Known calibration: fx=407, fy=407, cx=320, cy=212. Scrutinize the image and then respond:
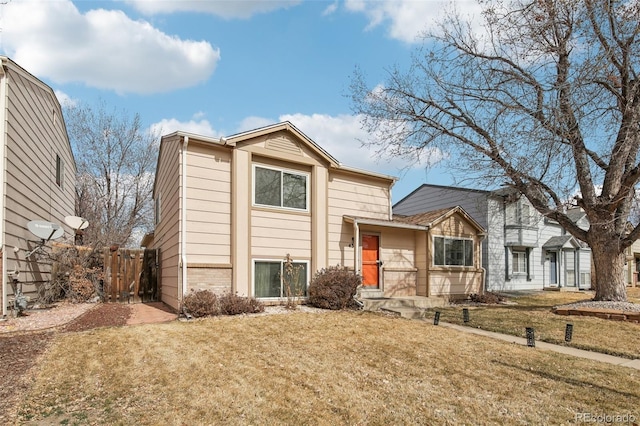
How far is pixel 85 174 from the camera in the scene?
25.4m

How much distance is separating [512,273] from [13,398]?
2205cm

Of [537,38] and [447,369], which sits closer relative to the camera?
[447,369]

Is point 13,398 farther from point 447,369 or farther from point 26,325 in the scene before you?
point 447,369

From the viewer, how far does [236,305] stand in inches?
394

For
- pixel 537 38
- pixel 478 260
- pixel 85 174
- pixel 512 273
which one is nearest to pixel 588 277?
pixel 512 273

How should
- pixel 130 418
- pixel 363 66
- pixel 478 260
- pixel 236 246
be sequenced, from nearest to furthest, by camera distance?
pixel 130 418 < pixel 236 246 < pixel 363 66 < pixel 478 260

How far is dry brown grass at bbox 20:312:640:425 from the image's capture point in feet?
13.9

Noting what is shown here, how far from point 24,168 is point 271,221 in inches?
251

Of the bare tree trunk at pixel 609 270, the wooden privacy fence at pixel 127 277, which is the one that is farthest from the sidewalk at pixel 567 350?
the wooden privacy fence at pixel 127 277

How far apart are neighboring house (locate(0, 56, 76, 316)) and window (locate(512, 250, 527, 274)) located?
839 inches

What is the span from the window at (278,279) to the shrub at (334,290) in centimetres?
49

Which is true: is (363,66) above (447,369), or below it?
above

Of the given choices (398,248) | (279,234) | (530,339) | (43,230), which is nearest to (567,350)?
(530,339)

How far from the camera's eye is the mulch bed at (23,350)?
442 centimetres
